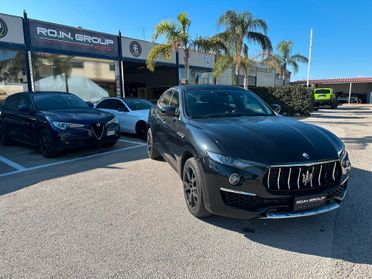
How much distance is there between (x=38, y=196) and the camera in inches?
175

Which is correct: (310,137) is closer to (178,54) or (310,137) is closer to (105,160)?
(105,160)

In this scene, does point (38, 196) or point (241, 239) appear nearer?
point (241, 239)

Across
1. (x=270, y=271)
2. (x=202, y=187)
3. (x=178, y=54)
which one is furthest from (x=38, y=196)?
(x=178, y=54)

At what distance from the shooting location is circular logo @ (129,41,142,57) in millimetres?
17992

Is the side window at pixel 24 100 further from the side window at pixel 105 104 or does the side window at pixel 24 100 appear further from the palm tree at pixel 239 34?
the palm tree at pixel 239 34

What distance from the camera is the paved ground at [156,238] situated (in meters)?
2.63

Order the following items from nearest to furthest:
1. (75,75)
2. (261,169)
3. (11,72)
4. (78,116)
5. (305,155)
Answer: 1. (261,169)
2. (305,155)
3. (78,116)
4. (11,72)
5. (75,75)

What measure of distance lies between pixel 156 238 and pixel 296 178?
1638mm

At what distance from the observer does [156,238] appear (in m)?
3.16

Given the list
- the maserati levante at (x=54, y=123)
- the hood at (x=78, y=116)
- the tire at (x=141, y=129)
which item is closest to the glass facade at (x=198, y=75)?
the tire at (x=141, y=129)

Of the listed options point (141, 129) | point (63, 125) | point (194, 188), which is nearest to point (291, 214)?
point (194, 188)

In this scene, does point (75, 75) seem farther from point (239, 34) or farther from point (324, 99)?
point (324, 99)

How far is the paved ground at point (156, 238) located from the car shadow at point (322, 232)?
0.4 inches

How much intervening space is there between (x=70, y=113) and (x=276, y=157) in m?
5.62
